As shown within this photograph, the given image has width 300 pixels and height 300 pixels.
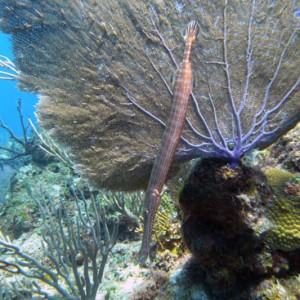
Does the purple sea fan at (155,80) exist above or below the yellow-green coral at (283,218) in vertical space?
above

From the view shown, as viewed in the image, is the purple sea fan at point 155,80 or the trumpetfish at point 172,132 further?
the purple sea fan at point 155,80

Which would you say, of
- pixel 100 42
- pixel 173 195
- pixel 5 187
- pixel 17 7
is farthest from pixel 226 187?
pixel 5 187

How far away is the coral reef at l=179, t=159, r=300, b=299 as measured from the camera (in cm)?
267

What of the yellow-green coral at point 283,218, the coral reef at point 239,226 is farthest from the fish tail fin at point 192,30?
the yellow-green coral at point 283,218

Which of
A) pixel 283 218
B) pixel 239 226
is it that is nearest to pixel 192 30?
pixel 239 226

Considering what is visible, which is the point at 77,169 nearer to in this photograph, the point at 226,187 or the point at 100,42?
the point at 100,42

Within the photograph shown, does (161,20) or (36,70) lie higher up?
(161,20)

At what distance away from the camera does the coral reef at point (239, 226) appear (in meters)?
2.67

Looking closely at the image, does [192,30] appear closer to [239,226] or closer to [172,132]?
[172,132]

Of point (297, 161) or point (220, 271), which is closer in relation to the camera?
point (220, 271)

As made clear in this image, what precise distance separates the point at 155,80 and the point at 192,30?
0.73 meters

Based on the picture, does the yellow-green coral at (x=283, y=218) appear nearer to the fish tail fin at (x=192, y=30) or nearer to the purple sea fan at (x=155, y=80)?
the purple sea fan at (x=155, y=80)

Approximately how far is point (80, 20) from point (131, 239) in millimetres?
Result: 4412

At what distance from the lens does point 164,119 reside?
3203mm
